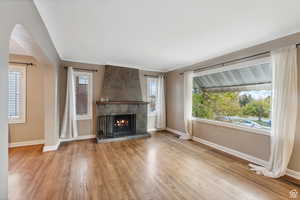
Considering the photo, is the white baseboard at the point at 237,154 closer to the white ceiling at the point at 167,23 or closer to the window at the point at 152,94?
the window at the point at 152,94

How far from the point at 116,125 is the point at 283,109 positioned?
168 inches

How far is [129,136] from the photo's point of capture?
450cm

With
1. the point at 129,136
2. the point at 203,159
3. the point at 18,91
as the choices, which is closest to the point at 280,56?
the point at 203,159

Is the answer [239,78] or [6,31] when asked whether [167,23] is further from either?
[239,78]

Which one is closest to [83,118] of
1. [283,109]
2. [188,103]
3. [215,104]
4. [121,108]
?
[121,108]

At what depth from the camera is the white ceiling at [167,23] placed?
5.57 ft

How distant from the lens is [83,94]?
4395 mm

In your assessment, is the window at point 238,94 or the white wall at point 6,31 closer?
the white wall at point 6,31

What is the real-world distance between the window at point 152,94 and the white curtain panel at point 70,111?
2.63 meters

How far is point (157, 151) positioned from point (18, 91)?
4.02 m

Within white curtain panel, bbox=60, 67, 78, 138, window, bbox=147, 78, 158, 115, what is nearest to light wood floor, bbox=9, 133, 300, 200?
white curtain panel, bbox=60, 67, 78, 138

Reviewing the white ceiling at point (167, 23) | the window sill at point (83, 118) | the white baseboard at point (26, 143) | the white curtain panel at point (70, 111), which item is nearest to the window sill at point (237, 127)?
the white ceiling at point (167, 23)

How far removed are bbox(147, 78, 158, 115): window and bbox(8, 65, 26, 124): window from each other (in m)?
3.78

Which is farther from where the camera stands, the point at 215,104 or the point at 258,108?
the point at 215,104
